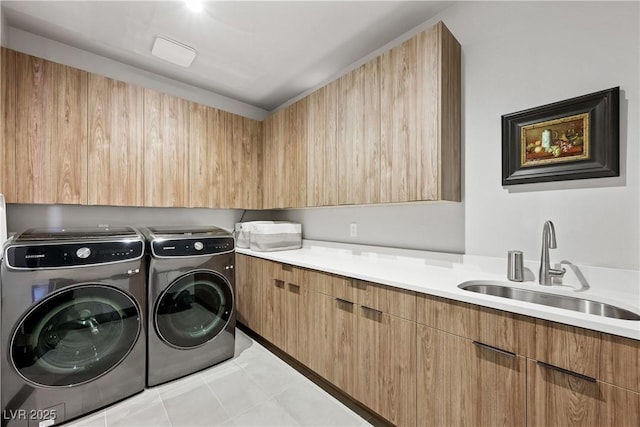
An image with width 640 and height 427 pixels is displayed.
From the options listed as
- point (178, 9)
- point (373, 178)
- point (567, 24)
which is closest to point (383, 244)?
point (373, 178)

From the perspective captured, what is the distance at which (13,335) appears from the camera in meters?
1.45

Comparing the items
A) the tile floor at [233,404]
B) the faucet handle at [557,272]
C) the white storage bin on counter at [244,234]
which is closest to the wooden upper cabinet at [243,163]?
the white storage bin on counter at [244,234]

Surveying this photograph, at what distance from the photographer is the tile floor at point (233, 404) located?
5.21ft

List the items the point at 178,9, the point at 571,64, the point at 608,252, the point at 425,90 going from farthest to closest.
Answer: the point at 178,9
the point at 425,90
the point at 571,64
the point at 608,252

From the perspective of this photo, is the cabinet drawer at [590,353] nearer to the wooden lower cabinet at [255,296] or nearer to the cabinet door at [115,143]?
the wooden lower cabinet at [255,296]

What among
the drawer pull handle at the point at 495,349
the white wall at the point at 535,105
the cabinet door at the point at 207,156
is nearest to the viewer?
the drawer pull handle at the point at 495,349

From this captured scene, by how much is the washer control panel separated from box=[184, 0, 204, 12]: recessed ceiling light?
1.59 m

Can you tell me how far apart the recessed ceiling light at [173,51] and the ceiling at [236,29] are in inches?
1.8

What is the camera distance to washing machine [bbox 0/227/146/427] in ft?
4.78

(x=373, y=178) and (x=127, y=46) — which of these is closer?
(x=373, y=178)

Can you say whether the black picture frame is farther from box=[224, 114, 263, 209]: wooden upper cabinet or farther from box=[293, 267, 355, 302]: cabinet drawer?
box=[224, 114, 263, 209]: wooden upper cabinet

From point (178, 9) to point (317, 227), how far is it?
2.09 meters

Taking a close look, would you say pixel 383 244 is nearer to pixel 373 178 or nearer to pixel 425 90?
pixel 373 178

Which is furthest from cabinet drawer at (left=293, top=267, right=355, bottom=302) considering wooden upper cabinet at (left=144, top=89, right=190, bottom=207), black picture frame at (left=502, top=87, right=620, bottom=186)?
wooden upper cabinet at (left=144, top=89, right=190, bottom=207)
